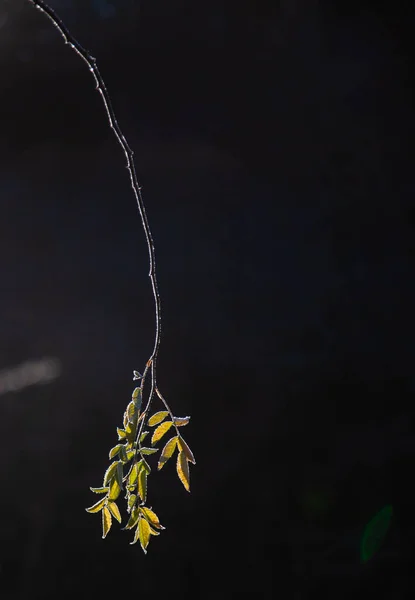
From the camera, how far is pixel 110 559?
9.89 ft

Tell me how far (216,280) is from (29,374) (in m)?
1.19

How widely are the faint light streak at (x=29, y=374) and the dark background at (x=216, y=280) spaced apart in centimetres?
4

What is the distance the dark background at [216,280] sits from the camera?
3031 mm

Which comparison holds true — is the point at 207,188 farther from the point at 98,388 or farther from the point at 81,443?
the point at 81,443

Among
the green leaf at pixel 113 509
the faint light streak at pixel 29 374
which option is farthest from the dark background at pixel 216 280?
the green leaf at pixel 113 509

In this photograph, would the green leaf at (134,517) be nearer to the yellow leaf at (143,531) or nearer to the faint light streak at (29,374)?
the yellow leaf at (143,531)

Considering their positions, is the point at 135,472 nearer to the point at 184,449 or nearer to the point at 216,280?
the point at 184,449

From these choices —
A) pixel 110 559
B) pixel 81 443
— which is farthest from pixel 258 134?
pixel 110 559

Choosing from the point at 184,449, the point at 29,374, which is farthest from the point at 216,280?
the point at 184,449

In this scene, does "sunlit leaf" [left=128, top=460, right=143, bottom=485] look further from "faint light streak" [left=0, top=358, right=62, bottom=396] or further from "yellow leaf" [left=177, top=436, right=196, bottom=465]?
"faint light streak" [left=0, top=358, right=62, bottom=396]

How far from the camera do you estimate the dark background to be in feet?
9.95

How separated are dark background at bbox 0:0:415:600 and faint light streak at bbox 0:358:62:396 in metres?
0.04

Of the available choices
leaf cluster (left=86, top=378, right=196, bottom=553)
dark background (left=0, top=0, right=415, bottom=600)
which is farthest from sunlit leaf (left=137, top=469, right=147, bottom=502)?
dark background (left=0, top=0, right=415, bottom=600)

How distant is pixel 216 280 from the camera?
11.3ft
